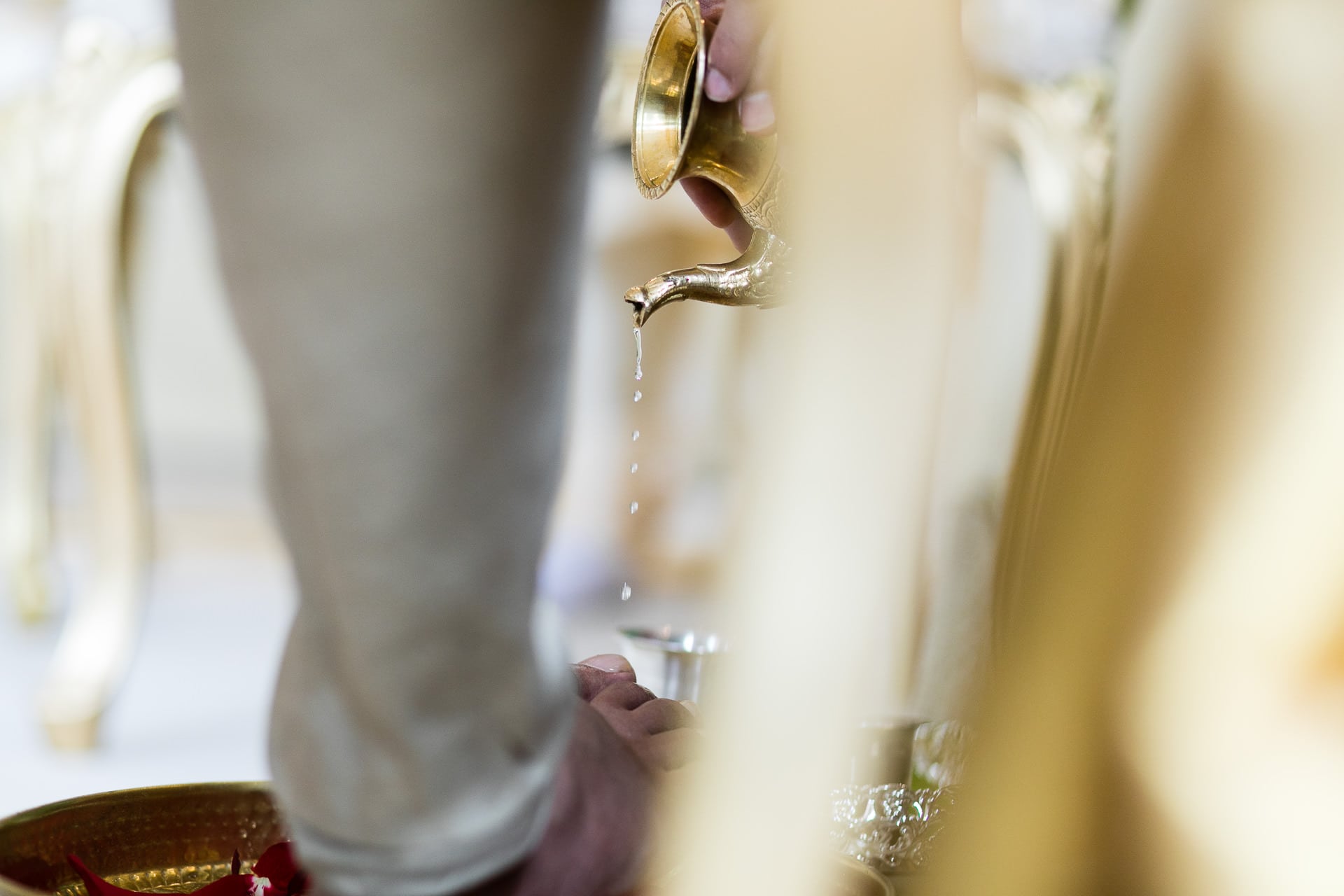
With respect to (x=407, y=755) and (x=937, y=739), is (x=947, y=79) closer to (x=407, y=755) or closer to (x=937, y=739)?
(x=407, y=755)

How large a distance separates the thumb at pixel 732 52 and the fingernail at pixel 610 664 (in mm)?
237

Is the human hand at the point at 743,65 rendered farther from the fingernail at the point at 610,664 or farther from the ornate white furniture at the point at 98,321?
the ornate white furniture at the point at 98,321

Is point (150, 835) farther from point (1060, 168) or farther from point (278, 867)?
point (1060, 168)

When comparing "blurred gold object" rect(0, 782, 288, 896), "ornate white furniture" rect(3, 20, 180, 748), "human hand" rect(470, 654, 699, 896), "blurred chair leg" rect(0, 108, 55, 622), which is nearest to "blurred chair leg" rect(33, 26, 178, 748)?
"ornate white furniture" rect(3, 20, 180, 748)

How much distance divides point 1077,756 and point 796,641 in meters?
0.05

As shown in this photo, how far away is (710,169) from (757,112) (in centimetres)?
3

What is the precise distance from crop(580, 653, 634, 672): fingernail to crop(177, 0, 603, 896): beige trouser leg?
22cm

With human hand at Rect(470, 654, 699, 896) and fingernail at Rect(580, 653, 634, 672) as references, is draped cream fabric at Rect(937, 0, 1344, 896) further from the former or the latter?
fingernail at Rect(580, 653, 634, 672)

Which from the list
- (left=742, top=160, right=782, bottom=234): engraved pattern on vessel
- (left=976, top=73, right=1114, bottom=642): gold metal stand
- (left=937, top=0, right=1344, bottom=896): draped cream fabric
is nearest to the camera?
(left=937, top=0, right=1344, bottom=896): draped cream fabric

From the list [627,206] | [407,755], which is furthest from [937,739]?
[627,206]

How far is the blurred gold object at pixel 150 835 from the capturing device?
0.40 metres

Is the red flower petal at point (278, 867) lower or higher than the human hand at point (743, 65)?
lower

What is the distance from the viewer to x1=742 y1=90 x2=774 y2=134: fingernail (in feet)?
1.47

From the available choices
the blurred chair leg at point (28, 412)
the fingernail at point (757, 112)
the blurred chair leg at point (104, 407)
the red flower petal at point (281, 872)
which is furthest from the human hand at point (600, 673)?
the blurred chair leg at point (28, 412)
